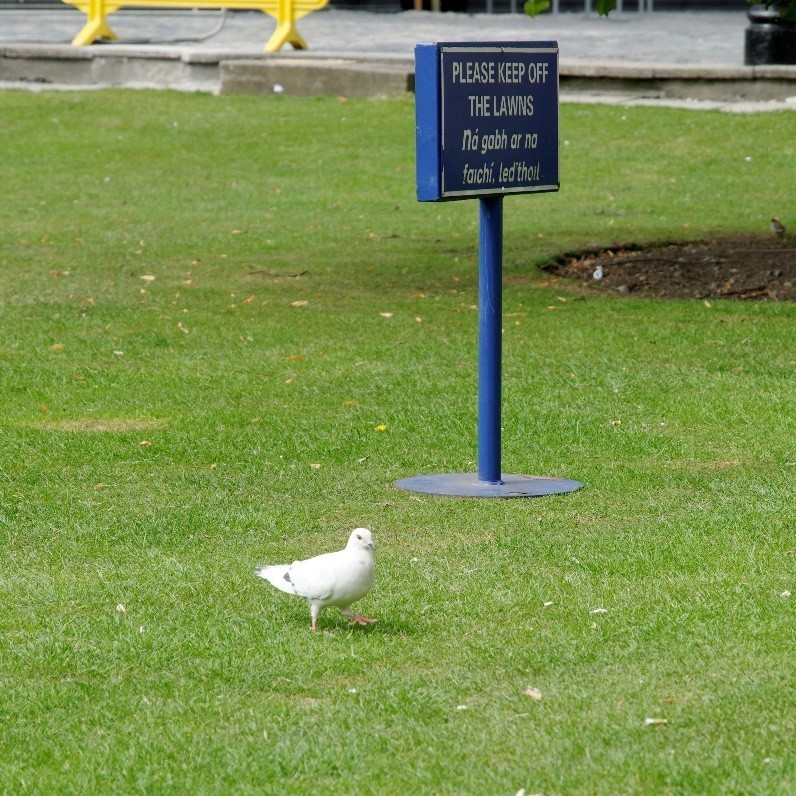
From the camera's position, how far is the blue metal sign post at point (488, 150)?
688 cm

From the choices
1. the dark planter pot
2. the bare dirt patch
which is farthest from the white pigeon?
the dark planter pot

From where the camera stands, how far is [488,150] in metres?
7.09

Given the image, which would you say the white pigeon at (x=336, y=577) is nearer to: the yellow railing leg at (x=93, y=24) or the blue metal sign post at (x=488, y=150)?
the blue metal sign post at (x=488, y=150)

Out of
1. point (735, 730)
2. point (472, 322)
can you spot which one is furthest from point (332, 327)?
point (735, 730)

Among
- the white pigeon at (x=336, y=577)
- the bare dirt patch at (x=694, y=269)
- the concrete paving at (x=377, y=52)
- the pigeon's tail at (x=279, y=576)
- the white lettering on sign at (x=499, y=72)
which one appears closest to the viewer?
the white pigeon at (x=336, y=577)

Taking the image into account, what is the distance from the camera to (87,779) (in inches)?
173

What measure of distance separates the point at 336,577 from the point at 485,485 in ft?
7.27

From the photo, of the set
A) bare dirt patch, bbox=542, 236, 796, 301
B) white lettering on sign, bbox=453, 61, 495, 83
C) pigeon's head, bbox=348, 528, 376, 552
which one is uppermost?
white lettering on sign, bbox=453, 61, 495, 83

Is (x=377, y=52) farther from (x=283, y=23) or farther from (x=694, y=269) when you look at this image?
(x=694, y=269)

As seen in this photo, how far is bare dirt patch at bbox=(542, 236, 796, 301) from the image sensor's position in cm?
1261

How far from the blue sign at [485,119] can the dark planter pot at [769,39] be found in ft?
41.4

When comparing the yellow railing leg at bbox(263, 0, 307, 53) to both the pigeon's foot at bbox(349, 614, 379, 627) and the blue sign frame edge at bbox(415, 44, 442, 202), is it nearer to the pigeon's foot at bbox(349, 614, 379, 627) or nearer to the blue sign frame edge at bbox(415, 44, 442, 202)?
the blue sign frame edge at bbox(415, 44, 442, 202)

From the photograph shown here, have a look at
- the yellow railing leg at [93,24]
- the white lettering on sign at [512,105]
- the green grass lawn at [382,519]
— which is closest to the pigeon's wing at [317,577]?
the green grass lawn at [382,519]

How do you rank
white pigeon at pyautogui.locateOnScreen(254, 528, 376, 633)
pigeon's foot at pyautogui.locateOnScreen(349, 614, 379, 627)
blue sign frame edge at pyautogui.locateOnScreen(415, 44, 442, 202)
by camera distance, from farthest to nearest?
1. blue sign frame edge at pyautogui.locateOnScreen(415, 44, 442, 202)
2. pigeon's foot at pyautogui.locateOnScreen(349, 614, 379, 627)
3. white pigeon at pyautogui.locateOnScreen(254, 528, 376, 633)
